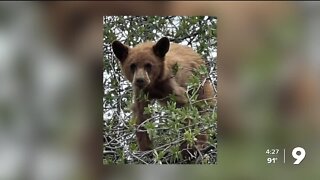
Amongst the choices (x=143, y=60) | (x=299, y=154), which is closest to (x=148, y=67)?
(x=143, y=60)

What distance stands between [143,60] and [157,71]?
0.04 meters

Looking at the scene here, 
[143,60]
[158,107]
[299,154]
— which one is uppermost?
[143,60]

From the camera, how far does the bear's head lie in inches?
40.8

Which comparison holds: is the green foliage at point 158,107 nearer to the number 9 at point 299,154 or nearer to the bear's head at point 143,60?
the bear's head at point 143,60

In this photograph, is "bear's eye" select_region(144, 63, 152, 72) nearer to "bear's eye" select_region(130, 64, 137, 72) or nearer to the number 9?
"bear's eye" select_region(130, 64, 137, 72)

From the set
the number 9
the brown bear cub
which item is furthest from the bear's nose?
the number 9

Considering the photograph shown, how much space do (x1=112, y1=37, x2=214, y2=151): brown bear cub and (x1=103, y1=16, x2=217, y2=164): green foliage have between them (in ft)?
0.04

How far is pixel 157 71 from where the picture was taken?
1.04 meters

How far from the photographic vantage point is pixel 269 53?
102 centimetres

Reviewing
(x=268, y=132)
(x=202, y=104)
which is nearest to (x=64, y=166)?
(x=202, y=104)

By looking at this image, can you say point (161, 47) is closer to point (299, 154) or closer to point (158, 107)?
point (158, 107)

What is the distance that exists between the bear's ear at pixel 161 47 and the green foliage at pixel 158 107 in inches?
0.5
